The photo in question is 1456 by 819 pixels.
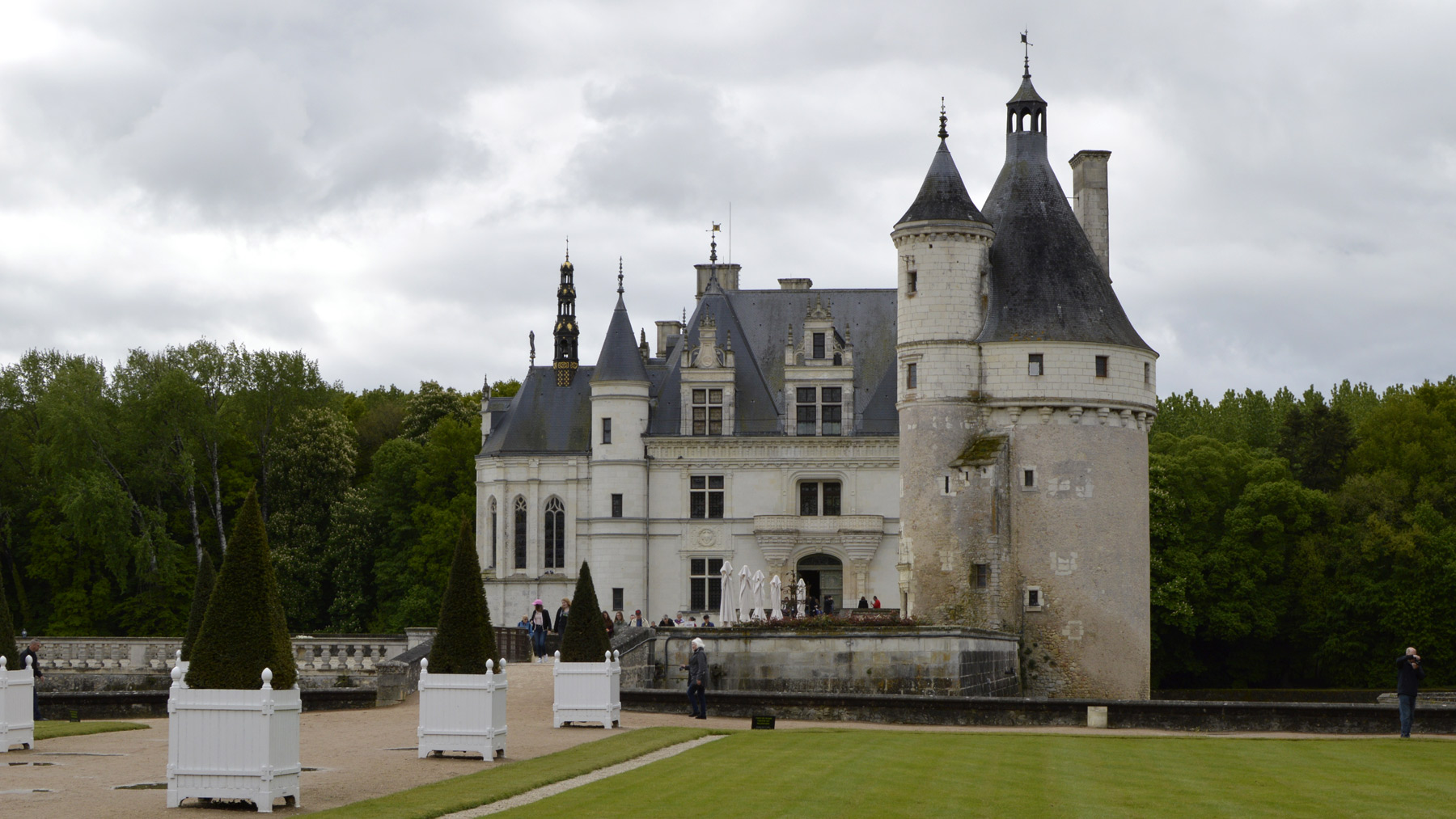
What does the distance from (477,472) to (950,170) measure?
59.0 feet

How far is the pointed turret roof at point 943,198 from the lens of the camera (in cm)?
4175

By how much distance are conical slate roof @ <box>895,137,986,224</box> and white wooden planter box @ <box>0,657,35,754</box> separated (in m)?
26.2

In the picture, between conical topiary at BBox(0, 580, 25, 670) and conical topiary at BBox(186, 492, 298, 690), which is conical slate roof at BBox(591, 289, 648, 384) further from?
conical topiary at BBox(186, 492, 298, 690)

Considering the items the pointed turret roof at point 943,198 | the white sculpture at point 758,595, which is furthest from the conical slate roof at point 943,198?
the white sculpture at point 758,595

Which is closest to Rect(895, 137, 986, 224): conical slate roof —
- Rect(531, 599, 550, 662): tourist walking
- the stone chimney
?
the stone chimney

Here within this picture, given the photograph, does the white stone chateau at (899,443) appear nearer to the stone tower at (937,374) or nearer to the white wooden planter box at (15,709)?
the stone tower at (937,374)

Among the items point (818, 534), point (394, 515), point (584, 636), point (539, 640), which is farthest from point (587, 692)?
point (394, 515)

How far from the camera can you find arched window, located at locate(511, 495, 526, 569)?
50.7m

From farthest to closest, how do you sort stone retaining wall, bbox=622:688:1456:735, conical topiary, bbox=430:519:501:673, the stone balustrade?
the stone balustrade, stone retaining wall, bbox=622:688:1456:735, conical topiary, bbox=430:519:501:673

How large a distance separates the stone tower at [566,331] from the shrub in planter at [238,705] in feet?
119

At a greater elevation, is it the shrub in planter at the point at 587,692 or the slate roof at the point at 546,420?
the slate roof at the point at 546,420

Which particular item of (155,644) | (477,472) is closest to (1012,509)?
(477,472)

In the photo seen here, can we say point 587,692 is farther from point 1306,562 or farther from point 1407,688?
point 1306,562

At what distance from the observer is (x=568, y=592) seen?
164 feet
